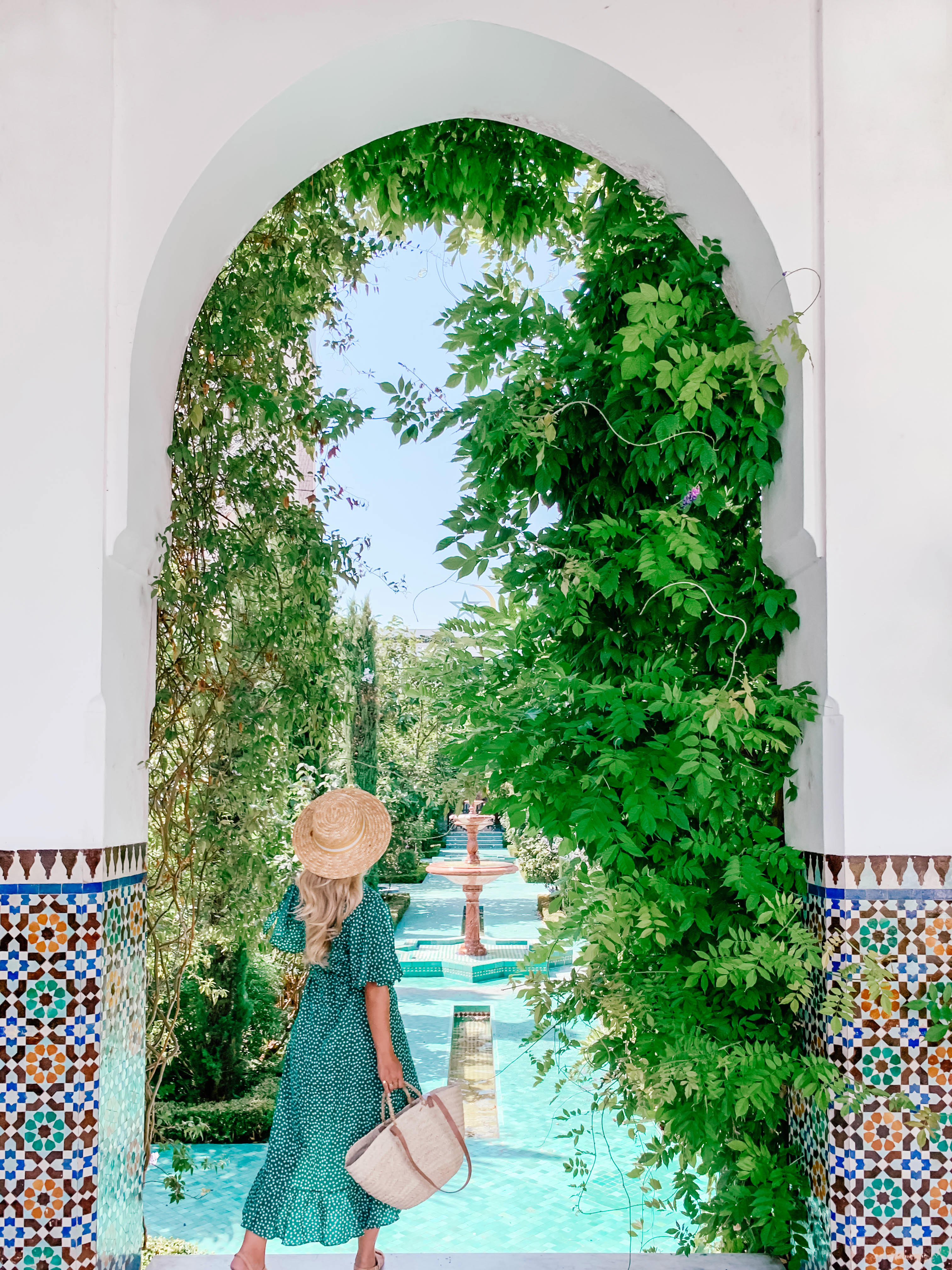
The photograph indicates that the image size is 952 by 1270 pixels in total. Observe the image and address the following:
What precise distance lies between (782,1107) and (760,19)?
2702 millimetres

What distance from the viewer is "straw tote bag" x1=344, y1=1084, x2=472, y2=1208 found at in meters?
2.63

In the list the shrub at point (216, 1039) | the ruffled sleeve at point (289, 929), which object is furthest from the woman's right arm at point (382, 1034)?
the shrub at point (216, 1039)

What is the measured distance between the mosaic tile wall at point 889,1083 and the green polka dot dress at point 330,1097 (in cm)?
109

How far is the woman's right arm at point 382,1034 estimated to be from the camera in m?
2.79

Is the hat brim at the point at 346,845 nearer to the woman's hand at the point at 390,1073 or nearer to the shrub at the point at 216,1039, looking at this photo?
the woman's hand at the point at 390,1073

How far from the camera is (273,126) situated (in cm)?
269

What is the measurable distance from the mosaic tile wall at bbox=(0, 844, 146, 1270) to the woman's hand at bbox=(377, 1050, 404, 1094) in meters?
0.68

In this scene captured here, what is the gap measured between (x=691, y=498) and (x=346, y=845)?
4.35ft

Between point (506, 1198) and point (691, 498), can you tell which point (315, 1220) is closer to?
point (691, 498)

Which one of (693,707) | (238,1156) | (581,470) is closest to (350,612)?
(238,1156)

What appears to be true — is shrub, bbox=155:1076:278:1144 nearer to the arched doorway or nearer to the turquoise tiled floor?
the turquoise tiled floor

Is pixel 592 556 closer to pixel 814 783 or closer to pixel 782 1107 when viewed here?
pixel 814 783

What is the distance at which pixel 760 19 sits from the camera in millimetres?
2602

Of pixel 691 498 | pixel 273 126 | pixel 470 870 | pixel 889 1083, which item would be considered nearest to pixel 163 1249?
pixel 889 1083
